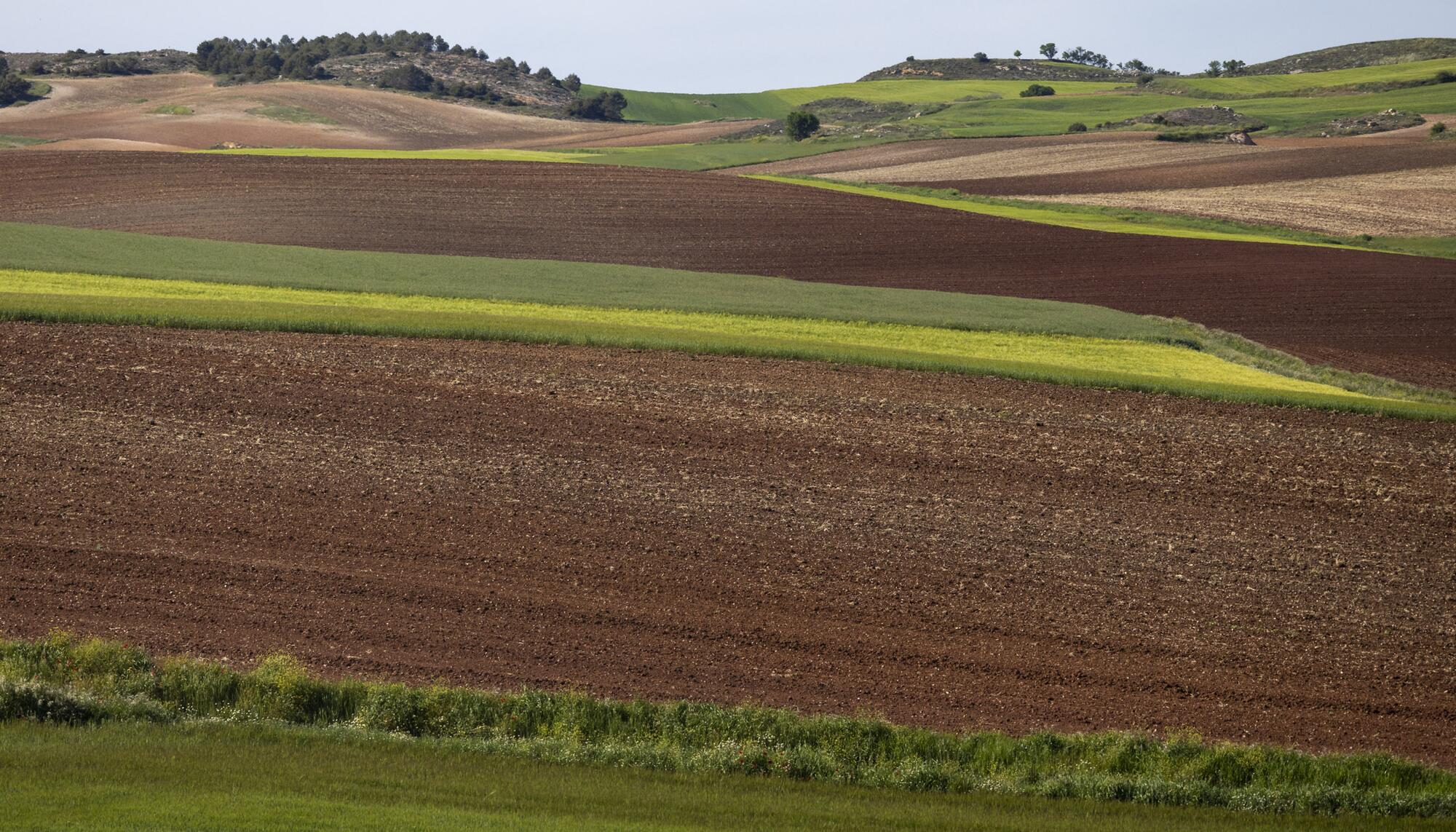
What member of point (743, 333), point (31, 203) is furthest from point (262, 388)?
point (31, 203)

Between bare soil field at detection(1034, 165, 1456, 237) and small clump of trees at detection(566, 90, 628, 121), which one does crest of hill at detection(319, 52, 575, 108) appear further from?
bare soil field at detection(1034, 165, 1456, 237)

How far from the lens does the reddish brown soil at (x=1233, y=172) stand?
201ft

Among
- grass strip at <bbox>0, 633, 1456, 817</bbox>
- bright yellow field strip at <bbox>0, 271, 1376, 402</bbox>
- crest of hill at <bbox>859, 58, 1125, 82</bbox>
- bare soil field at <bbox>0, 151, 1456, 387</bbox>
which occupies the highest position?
crest of hill at <bbox>859, 58, 1125, 82</bbox>

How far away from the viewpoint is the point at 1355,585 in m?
15.1

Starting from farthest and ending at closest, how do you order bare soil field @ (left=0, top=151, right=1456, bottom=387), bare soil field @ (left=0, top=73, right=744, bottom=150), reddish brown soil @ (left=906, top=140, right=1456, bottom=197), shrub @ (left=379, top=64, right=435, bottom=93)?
shrub @ (left=379, top=64, right=435, bottom=93), bare soil field @ (left=0, top=73, right=744, bottom=150), reddish brown soil @ (left=906, top=140, right=1456, bottom=197), bare soil field @ (left=0, top=151, right=1456, bottom=387)

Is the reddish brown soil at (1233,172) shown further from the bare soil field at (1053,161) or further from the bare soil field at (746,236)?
the bare soil field at (746,236)

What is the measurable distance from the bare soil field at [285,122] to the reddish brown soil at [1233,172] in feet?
97.0

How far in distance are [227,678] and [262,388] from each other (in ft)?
32.7

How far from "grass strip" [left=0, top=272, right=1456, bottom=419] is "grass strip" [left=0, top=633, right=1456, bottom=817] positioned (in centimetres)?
1369

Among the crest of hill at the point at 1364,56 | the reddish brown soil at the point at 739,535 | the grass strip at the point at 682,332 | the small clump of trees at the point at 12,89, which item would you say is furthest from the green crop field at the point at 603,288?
the crest of hill at the point at 1364,56

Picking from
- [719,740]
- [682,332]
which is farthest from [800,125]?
[719,740]

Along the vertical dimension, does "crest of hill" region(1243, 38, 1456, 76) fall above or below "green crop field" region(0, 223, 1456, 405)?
above

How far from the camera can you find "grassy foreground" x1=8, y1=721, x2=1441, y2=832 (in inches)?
309

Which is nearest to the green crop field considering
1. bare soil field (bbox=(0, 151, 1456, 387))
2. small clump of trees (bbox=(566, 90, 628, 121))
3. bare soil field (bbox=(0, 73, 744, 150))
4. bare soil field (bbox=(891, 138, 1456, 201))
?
bare soil field (bbox=(0, 151, 1456, 387))
